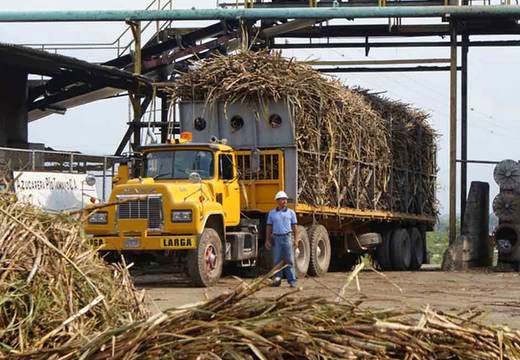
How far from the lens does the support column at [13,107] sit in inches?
1264

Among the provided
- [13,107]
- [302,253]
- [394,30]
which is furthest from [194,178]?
[13,107]

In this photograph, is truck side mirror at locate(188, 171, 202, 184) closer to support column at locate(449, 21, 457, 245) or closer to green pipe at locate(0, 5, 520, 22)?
green pipe at locate(0, 5, 520, 22)

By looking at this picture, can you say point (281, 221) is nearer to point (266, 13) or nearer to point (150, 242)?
point (150, 242)

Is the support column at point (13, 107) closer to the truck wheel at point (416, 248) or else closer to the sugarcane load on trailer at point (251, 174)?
the sugarcane load on trailer at point (251, 174)

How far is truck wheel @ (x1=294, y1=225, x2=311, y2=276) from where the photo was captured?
65.7 feet

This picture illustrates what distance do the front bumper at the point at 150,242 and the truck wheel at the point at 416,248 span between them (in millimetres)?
11281

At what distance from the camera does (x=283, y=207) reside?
17531 mm

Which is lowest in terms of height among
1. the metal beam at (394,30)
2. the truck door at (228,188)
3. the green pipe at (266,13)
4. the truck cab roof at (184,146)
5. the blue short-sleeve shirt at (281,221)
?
the blue short-sleeve shirt at (281,221)

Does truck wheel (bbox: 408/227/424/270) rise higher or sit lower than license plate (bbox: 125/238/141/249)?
lower

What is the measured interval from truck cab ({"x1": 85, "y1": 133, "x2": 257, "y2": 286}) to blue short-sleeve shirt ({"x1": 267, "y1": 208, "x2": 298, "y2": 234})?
1.29m

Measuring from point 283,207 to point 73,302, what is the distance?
11.2 metres

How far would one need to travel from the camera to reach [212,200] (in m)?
18.3

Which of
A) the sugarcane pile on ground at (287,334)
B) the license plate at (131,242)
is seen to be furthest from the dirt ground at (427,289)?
the sugarcane pile on ground at (287,334)

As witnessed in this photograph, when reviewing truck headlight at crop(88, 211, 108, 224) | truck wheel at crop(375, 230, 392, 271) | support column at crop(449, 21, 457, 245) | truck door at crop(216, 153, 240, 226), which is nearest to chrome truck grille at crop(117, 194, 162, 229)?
truck headlight at crop(88, 211, 108, 224)
